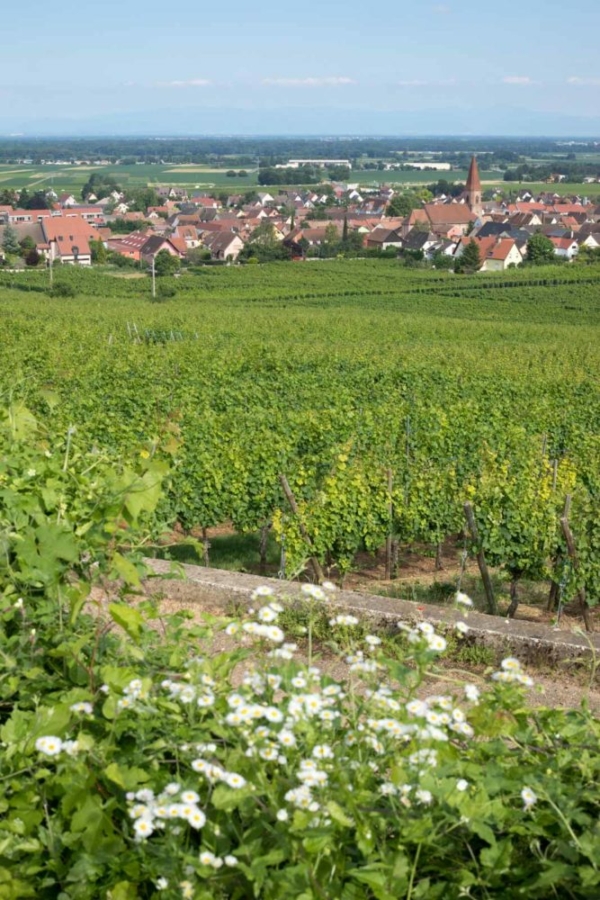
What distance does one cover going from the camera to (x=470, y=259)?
9044cm

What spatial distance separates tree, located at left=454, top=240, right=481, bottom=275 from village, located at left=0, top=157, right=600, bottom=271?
71 centimetres

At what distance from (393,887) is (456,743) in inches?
26.6

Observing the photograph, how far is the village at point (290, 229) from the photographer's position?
319 feet

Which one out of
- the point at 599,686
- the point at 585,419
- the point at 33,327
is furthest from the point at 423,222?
the point at 599,686

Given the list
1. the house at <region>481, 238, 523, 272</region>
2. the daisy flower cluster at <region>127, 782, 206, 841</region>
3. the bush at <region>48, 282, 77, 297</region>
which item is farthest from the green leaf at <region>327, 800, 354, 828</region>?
the house at <region>481, 238, 523, 272</region>

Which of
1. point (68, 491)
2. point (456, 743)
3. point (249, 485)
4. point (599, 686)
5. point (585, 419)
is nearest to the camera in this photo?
point (456, 743)

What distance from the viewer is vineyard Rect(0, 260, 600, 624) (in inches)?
392

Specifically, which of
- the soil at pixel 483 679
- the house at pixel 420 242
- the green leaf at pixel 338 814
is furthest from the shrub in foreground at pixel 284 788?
the house at pixel 420 242

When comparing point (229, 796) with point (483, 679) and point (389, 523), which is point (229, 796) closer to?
point (483, 679)

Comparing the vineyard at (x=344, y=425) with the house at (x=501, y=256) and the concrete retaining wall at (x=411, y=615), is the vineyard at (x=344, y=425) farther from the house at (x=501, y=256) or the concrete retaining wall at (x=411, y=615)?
the house at (x=501, y=256)

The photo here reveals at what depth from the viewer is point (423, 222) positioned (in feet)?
437

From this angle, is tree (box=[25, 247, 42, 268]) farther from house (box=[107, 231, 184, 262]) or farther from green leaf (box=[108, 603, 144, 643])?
green leaf (box=[108, 603, 144, 643])

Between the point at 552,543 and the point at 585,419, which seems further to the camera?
the point at 585,419

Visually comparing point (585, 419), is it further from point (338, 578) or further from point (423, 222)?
point (423, 222)
